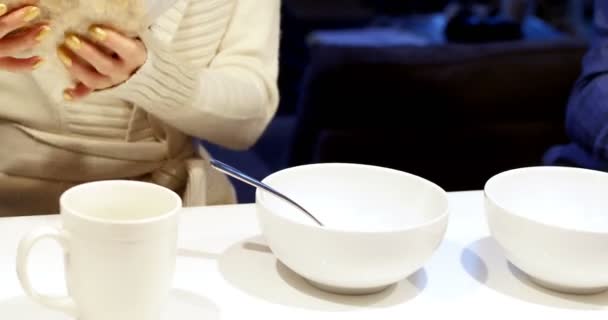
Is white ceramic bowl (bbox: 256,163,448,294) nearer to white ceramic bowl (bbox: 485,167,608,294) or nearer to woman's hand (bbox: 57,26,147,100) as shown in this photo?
white ceramic bowl (bbox: 485,167,608,294)

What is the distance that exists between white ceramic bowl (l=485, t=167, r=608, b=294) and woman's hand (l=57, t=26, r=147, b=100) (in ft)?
1.09

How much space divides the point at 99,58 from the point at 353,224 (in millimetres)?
272

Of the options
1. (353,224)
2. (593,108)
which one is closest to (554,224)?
(353,224)

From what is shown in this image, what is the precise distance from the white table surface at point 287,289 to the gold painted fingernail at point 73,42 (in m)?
0.17

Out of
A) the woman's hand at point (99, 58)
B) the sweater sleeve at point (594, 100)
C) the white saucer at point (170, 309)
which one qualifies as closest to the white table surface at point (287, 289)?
the white saucer at point (170, 309)

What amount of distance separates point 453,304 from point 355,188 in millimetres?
159

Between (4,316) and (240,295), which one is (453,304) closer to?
(240,295)

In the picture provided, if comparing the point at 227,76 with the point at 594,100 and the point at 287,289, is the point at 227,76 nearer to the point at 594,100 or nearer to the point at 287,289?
the point at 287,289

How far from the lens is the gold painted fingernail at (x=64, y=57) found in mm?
692

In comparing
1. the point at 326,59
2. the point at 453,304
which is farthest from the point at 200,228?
the point at 326,59

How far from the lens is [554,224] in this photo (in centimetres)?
64

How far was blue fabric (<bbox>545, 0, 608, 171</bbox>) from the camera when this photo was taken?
115 centimetres

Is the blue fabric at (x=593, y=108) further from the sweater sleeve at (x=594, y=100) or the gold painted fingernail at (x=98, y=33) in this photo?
the gold painted fingernail at (x=98, y=33)

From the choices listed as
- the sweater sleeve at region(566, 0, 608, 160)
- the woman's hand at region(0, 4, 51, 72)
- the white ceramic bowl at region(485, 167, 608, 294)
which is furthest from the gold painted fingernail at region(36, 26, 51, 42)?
the sweater sleeve at region(566, 0, 608, 160)
